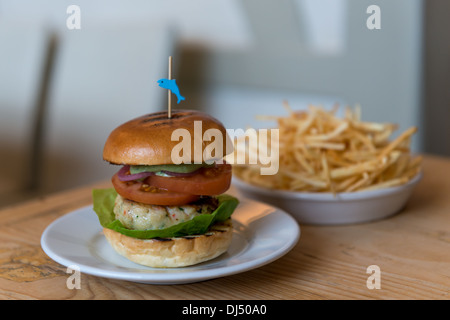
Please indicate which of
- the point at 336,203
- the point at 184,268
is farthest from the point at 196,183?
the point at 336,203

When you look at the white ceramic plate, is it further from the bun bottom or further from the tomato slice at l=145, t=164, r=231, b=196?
the tomato slice at l=145, t=164, r=231, b=196

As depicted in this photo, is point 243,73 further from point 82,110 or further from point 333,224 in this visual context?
point 333,224

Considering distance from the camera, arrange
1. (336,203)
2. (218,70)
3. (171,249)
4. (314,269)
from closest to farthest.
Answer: (171,249), (314,269), (336,203), (218,70)

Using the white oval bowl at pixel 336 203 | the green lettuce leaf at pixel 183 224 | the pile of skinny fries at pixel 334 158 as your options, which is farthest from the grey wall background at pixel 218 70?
the green lettuce leaf at pixel 183 224

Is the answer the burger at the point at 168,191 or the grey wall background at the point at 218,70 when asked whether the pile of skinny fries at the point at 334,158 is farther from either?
the grey wall background at the point at 218,70

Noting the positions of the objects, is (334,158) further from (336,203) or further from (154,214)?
(154,214)
